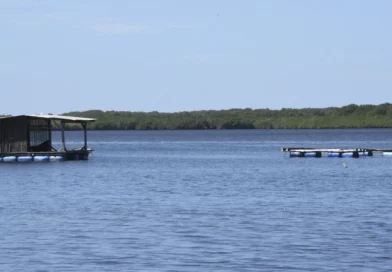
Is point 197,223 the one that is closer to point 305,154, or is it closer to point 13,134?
point 13,134

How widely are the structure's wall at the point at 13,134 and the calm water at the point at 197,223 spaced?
1768 centimetres

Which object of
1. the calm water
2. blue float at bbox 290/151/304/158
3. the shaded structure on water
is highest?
the shaded structure on water

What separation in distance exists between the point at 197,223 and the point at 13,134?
53.2 meters

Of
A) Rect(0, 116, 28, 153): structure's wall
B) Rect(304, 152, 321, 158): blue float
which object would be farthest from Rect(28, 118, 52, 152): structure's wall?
Rect(304, 152, 321, 158): blue float

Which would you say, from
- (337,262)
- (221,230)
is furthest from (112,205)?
(337,262)

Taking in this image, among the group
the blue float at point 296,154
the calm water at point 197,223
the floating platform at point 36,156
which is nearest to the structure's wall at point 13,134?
the floating platform at point 36,156

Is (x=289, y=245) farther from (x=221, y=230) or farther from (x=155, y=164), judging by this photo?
(x=155, y=164)

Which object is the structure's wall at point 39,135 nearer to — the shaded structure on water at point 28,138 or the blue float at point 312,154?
the shaded structure on water at point 28,138

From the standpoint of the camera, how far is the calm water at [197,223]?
29422 millimetres

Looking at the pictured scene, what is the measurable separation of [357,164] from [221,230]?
51503mm

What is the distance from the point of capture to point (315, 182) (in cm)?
6238

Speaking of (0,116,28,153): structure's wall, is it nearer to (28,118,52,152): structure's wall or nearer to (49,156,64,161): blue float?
(28,118,52,152): structure's wall

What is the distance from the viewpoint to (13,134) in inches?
3482

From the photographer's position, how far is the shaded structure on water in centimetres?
8731
